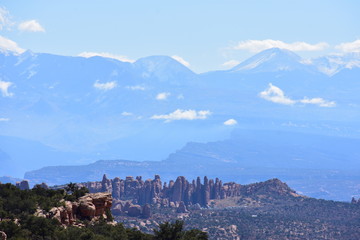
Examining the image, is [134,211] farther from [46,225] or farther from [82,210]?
[46,225]

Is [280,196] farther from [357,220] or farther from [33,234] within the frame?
[33,234]

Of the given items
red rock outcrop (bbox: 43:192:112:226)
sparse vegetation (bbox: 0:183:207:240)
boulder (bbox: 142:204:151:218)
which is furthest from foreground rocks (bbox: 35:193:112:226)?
boulder (bbox: 142:204:151:218)

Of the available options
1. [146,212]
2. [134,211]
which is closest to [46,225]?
[146,212]

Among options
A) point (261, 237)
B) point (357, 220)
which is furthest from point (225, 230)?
point (357, 220)

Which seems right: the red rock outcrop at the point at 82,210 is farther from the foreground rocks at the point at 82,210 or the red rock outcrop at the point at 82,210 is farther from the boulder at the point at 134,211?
the boulder at the point at 134,211

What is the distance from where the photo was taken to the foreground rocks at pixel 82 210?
61775 mm

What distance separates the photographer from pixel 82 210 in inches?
2576

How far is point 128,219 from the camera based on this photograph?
475 feet

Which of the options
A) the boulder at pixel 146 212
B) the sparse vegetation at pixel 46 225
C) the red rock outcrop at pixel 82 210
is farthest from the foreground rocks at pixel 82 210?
the boulder at pixel 146 212

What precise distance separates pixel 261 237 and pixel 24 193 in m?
72.8

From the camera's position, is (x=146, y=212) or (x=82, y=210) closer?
(x=82, y=210)

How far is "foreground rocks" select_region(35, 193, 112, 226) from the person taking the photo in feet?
203

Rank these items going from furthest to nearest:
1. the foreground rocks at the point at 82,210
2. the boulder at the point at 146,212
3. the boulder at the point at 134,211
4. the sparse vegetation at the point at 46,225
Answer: the boulder at the point at 134,211 < the boulder at the point at 146,212 < the foreground rocks at the point at 82,210 < the sparse vegetation at the point at 46,225

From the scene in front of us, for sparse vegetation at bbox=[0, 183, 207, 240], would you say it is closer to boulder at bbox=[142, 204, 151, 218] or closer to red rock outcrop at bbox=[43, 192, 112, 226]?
red rock outcrop at bbox=[43, 192, 112, 226]
